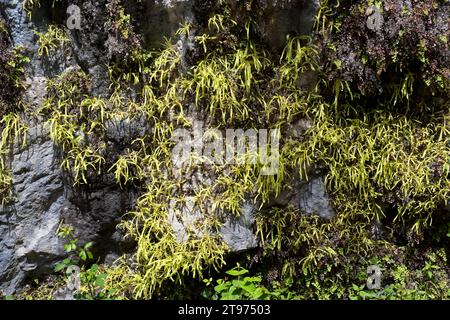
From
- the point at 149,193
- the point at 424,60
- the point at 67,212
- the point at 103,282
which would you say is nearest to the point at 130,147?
the point at 149,193

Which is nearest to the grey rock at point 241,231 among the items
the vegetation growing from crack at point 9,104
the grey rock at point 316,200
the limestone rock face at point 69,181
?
the limestone rock face at point 69,181

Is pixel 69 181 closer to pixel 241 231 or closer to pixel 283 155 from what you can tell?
pixel 241 231

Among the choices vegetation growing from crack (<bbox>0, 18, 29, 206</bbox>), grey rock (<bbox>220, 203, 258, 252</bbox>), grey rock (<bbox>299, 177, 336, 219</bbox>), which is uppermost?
vegetation growing from crack (<bbox>0, 18, 29, 206</bbox>)

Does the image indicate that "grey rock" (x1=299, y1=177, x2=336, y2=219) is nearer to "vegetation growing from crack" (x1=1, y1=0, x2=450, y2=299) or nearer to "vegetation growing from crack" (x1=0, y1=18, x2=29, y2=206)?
"vegetation growing from crack" (x1=1, y1=0, x2=450, y2=299)

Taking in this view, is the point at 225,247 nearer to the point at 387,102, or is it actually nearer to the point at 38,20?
the point at 387,102

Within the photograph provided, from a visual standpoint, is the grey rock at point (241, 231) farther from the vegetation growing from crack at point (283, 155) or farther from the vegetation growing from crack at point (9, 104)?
the vegetation growing from crack at point (9, 104)

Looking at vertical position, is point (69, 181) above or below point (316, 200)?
above

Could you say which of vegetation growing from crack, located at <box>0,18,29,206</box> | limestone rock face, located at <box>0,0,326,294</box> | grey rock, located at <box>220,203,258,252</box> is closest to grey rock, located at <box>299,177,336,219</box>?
limestone rock face, located at <box>0,0,326,294</box>

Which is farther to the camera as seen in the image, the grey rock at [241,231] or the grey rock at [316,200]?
the grey rock at [316,200]

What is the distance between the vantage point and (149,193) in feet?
14.6

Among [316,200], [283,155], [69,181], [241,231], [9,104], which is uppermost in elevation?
[9,104]

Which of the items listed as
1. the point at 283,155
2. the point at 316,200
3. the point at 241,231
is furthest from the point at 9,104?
the point at 316,200

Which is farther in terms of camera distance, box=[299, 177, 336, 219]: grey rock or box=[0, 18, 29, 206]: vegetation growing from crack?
box=[299, 177, 336, 219]: grey rock
